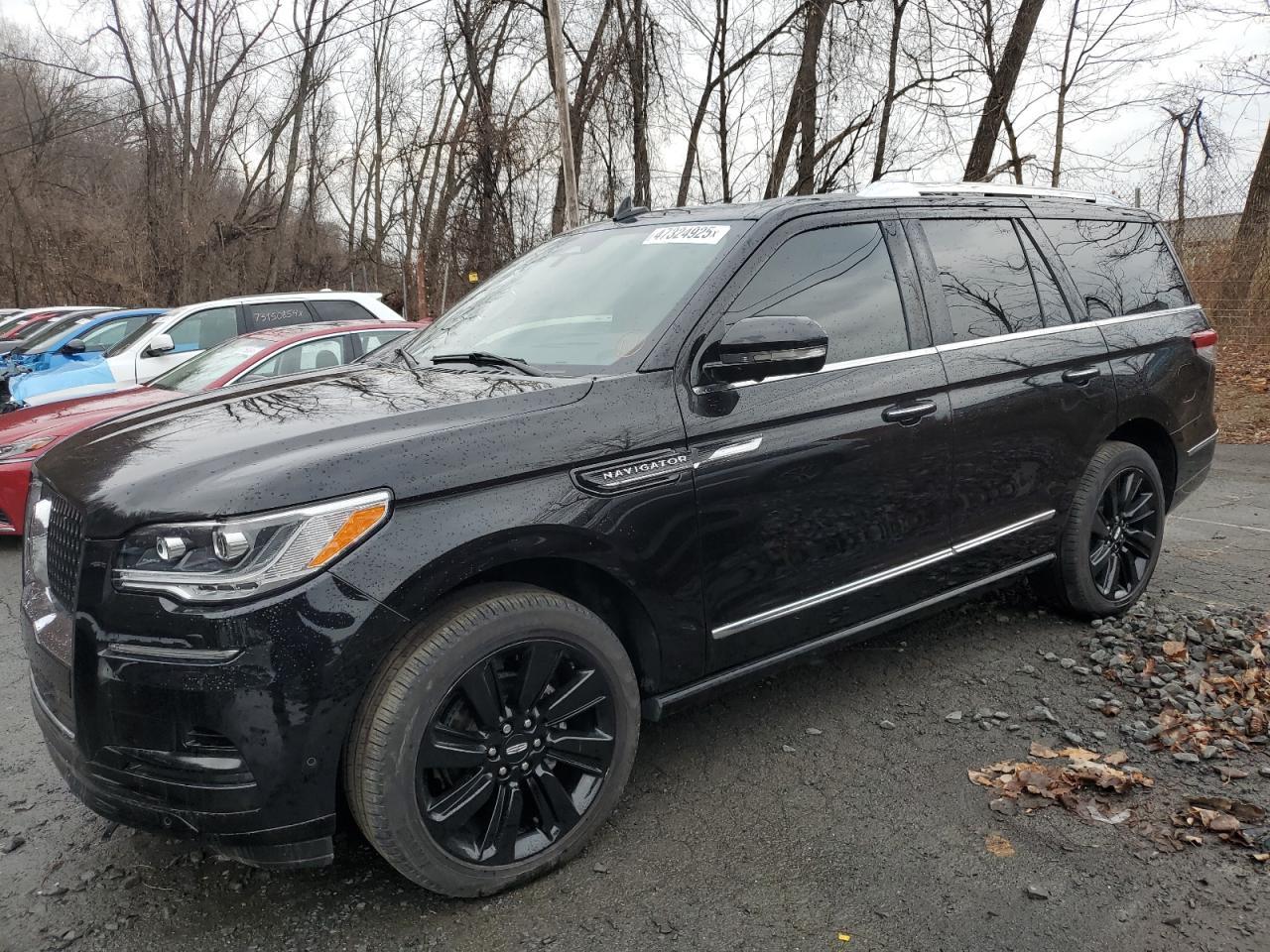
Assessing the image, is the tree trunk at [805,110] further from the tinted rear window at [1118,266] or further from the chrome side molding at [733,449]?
the chrome side molding at [733,449]

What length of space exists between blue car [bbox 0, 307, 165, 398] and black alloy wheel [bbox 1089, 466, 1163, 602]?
853cm

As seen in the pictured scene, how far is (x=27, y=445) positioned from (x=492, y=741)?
17.0 ft

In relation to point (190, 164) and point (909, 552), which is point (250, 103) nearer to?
point (190, 164)

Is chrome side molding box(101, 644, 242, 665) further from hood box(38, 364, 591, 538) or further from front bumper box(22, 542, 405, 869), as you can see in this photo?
hood box(38, 364, 591, 538)

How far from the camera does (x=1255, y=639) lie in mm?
4062

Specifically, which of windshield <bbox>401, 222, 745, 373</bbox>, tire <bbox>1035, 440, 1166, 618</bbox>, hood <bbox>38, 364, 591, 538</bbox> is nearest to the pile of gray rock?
tire <bbox>1035, 440, 1166, 618</bbox>

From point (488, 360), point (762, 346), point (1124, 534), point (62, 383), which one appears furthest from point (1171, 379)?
point (62, 383)

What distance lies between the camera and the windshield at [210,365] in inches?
282

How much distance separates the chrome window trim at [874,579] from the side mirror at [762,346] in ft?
2.52

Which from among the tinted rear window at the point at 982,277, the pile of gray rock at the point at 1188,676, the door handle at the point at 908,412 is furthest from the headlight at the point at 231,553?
the pile of gray rock at the point at 1188,676

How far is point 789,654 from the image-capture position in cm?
316

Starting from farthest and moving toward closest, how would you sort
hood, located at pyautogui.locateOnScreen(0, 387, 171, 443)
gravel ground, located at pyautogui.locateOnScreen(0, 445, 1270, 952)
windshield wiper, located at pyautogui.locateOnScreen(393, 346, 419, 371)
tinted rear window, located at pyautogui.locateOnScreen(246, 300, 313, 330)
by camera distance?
tinted rear window, located at pyautogui.locateOnScreen(246, 300, 313, 330) < hood, located at pyautogui.locateOnScreen(0, 387, 171, 443) < windshield wiper, located at pyautogui.locateOnScreen(393, 346, 419, 371) < gravel ground, located at pyautogui.locateOnScreen(0, 445, 1270, 952)

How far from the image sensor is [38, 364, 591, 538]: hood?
7.22 feet

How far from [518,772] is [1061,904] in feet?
4.81
